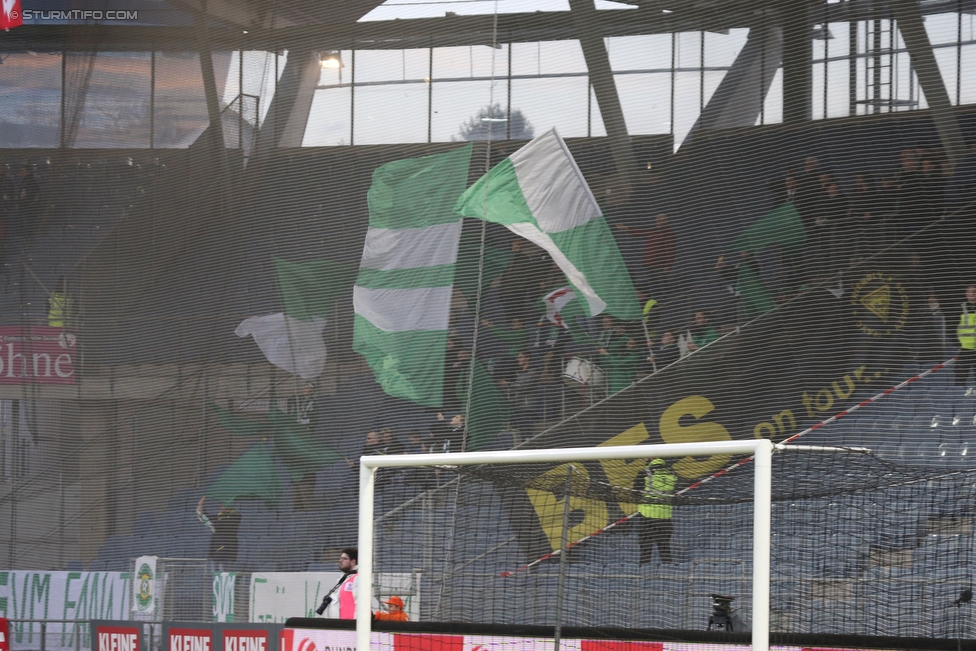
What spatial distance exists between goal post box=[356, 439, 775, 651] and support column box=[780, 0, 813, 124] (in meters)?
4.28

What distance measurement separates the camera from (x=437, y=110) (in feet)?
33.1

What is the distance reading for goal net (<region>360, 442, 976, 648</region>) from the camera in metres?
6.57

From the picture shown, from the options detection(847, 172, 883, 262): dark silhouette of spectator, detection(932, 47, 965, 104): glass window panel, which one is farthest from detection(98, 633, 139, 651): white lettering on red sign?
detection(932, 47, 965, 104): glass window panel

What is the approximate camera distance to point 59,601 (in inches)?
392

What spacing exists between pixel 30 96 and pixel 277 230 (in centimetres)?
296

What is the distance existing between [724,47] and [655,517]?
359 cm

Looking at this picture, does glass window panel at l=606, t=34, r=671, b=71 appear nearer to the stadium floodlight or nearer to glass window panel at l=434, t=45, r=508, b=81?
glass window panel at l=434, t=45, r=508, b=81

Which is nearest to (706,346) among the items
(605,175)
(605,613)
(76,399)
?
(605,175)

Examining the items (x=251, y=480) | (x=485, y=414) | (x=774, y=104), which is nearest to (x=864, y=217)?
(x=774, y=104)

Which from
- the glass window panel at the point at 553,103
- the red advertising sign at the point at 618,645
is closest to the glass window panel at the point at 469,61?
the glass window panel at the point at 553,103

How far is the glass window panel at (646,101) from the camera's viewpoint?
941 cm

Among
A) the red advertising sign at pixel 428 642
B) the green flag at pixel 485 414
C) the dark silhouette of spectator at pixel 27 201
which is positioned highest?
the dark silhouette of spectator at pixel 27 201

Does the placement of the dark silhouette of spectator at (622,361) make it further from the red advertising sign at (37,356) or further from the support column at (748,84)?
the red advertising sign at (37,356)

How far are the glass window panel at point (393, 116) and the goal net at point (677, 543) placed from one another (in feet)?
9.20
